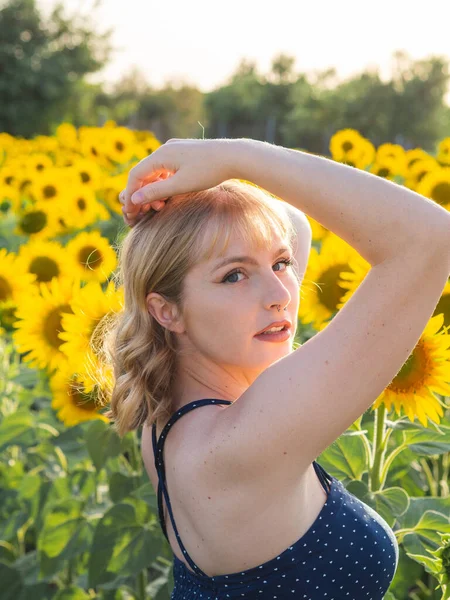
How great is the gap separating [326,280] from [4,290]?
122 centimetres

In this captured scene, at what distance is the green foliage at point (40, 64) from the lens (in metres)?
18.1

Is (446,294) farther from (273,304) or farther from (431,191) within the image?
Answer: (431,191)

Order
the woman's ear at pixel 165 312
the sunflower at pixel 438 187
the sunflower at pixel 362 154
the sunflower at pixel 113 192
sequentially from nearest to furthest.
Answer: the woman's ear at pixel 165 312 → the sunflower at pixel 438 187 → the sunflower at pixel 113 192 → the sunflower at pixel 362 154

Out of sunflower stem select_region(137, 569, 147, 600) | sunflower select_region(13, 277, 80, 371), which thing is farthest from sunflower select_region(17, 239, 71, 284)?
sunflower stem select_region(137, 569, 147, 600)

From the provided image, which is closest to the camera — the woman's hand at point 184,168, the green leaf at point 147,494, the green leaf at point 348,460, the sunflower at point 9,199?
the woman's hand at point 184,168

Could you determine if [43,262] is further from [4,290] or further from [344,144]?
[344,144]

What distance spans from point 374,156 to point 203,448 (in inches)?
159

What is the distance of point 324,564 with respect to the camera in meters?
1.33

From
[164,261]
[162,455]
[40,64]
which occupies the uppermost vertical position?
[164,261]

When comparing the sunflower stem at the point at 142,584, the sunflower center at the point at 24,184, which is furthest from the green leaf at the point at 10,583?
the sunflower center at the point at 24,184

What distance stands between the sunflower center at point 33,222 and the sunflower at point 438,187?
5.52ft

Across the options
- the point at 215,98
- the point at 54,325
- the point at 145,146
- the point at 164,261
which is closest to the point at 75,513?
the point at 54,325

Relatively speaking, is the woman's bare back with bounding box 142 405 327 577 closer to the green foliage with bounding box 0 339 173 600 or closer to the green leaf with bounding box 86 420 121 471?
the green foliage with bounding box 0 339 173 600

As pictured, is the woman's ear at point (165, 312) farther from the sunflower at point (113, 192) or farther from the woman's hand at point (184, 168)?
the sunflower at point (113, 192)
